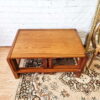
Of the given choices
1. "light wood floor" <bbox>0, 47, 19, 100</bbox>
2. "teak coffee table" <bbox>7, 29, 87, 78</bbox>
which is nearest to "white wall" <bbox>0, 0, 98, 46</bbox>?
"teak coffee table" <bbox>7, 29, 87, 78</bbox>

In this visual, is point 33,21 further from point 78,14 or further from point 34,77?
point 34,77

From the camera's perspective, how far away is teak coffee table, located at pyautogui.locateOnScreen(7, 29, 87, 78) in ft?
3.84

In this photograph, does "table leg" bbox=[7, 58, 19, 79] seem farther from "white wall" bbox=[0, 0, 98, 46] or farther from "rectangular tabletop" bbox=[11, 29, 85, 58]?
"white wall" bbox=[0, 0, 98, 46]

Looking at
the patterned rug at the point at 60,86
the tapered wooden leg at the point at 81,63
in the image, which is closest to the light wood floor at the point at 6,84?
the patterned rug at the point at 60,86

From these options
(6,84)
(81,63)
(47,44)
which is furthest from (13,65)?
(81,63)

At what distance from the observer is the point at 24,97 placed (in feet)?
4.22

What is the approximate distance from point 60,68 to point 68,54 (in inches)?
11.0

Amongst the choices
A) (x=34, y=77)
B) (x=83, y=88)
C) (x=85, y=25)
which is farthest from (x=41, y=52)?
(x=85, y=25)

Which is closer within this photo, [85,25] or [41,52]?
[41,52]

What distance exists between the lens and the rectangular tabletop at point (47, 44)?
3.87ft

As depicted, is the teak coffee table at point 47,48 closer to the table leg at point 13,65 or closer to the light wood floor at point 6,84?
the table leg at point 13,65

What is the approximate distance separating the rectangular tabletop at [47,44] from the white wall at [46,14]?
12cm

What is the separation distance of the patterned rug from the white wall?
66cm

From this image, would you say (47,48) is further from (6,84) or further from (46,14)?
(6,84)
